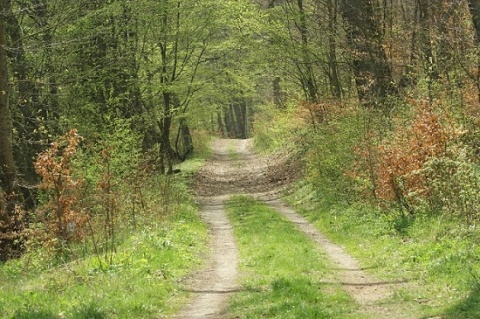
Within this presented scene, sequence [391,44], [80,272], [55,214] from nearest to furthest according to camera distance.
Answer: [80,272]
[55,214]
[391,44]

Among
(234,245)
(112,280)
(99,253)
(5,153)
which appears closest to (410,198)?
(234,245)

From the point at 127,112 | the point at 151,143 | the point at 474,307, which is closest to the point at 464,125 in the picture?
the point at 474,307

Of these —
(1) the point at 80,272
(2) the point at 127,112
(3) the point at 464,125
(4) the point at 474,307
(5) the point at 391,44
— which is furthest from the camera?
(2) the point at 127,112

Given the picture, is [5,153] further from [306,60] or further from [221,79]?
[221,79]

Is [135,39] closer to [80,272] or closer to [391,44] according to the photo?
[391,44]

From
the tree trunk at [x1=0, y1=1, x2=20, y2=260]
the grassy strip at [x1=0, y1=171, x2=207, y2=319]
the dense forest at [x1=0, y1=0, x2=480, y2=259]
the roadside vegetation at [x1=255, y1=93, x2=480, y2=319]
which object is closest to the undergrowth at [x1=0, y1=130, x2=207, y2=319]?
the grassy strip at [x1=0, y1=171, x2=207, y2=319]

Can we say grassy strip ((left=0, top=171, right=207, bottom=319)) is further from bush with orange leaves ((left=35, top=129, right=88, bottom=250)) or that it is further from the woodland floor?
bush with orange leaves ((left=35, top=129, right=88, bottom=250))

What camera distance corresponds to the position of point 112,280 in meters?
10.9

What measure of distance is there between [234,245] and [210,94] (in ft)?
60.3

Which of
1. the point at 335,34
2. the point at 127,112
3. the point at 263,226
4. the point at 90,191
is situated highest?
the point at 335,34

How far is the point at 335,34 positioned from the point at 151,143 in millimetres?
11718

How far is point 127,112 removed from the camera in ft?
80.7

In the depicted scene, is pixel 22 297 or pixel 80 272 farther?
pixel 80 272

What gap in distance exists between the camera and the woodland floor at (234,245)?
9.92 m
